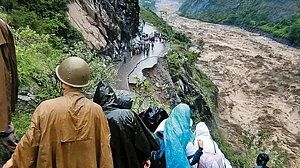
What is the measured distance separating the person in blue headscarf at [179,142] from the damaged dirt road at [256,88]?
12.9 metres

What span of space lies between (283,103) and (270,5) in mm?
42240

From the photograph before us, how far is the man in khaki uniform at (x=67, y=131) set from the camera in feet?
7.68

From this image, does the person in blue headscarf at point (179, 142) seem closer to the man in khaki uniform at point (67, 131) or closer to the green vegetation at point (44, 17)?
the man in khaki uniform at point (67, 131)

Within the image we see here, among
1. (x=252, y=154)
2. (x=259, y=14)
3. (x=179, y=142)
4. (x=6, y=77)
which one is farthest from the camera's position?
(x=259, y=14)

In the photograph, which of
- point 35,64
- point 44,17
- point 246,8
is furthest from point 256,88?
point 246,8

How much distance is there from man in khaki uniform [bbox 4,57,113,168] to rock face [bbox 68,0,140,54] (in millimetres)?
11800

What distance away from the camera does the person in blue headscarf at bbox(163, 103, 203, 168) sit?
11.5ft

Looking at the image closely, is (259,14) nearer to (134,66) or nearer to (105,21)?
(134,66)

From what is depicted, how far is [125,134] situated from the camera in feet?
9.86

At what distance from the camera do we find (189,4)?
285 ft

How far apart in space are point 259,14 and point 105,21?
45.6 metres

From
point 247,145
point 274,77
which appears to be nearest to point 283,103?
point 274,77

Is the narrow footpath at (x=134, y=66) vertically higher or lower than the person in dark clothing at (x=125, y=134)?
lower

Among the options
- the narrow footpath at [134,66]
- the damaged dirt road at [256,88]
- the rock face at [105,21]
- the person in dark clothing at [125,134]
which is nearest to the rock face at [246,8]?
the damaged dirt road at [256,88]
